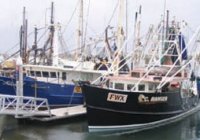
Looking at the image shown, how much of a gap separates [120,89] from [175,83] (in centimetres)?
436

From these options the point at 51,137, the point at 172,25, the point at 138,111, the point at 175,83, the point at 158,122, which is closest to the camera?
the point at 51,137

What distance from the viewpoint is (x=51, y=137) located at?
78.0ft

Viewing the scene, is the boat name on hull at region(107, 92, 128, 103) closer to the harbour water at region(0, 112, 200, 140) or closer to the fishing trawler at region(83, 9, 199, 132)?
the fishing trawler at region(83, 9, 199, 132)

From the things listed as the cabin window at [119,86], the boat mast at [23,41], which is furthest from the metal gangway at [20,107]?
the boat mast at [23,41]

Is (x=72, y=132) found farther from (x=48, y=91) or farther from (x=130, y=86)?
(x=48, y=91)

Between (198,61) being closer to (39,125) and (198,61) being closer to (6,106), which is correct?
(39,125)

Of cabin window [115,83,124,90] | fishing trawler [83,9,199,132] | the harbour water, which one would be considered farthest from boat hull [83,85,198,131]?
cabin window [115,83,124,90]

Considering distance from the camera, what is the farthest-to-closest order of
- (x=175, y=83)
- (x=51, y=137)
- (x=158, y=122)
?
(x=175, y=83) < (x=158, y=122) < (x=51, y=137)

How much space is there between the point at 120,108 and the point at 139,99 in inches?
44.3

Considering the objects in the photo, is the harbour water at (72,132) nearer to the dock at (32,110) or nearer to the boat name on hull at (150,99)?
the dock at (32,110)

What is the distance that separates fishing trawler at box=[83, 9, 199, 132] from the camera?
24.6 meters

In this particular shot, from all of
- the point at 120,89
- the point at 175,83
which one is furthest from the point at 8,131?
the point at 175,83

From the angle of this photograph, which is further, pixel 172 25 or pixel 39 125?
pixel 172 25

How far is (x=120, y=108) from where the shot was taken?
24.9m
